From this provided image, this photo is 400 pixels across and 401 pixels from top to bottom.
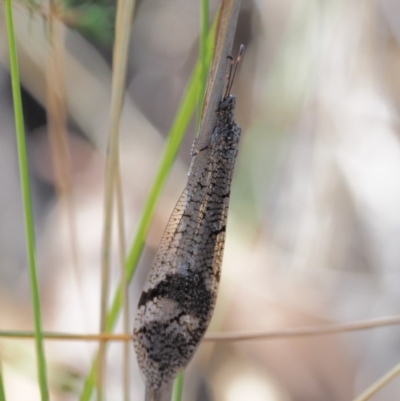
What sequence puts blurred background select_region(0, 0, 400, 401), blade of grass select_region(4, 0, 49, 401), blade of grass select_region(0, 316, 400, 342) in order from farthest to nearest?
blurred background select_region(0, 0, 400, 401) → blade of grass select_region(0, 316, 400, 342) → blade of grass select_region(4, 0, 49, 401)

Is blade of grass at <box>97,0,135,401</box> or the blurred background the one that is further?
the blurred background

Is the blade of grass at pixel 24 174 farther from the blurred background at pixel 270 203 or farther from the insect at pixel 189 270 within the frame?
the blurred background at pixel 270 203

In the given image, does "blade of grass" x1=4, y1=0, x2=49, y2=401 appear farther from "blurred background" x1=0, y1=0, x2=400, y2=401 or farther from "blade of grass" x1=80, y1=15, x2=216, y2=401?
"blurred background" x1=0, y1=0, x2=400, y2=401

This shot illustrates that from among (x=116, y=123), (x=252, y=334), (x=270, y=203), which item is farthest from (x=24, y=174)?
(x=270, y=203)

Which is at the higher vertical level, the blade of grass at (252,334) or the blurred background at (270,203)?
the blurred background at (270,203)

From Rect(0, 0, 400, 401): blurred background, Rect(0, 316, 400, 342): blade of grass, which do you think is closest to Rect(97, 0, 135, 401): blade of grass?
Rect(0, 316, 400, 342): blade of grass

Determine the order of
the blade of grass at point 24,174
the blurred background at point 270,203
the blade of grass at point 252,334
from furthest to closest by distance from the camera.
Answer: the blurred background at point 270,203 → the blade of grass at point 252,334 → the blade of grass at point 24,174

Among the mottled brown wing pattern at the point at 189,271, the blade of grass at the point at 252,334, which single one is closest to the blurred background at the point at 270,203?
the blade of grass at the point at 252,334
